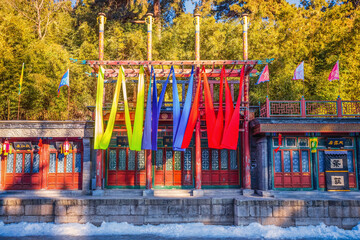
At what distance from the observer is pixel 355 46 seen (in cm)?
2647

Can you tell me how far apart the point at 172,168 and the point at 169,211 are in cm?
390

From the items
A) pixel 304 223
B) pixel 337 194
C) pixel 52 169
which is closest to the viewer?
pixel 304 223

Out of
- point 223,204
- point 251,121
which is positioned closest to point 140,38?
point 251,121

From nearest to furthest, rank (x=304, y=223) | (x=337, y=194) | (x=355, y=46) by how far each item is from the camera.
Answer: (x=304, y=223) < (x=337, y=194) < (x=355, y=46)

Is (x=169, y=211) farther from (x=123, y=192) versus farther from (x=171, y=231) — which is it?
(x=123, y=192)

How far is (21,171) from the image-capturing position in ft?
60.8

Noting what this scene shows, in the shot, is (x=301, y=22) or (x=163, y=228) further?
(x=301, y=22)

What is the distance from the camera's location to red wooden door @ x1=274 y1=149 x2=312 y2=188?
17.9 metres

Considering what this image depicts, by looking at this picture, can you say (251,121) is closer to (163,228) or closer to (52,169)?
(163,228)

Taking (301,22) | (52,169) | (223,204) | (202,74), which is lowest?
(223,204)

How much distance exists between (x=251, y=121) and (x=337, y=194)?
584 cm

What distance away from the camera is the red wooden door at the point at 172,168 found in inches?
740

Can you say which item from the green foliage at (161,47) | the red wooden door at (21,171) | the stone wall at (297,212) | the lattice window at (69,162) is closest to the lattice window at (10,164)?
the red wooden door at (21,171)

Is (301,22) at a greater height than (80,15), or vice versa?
(80,15)
